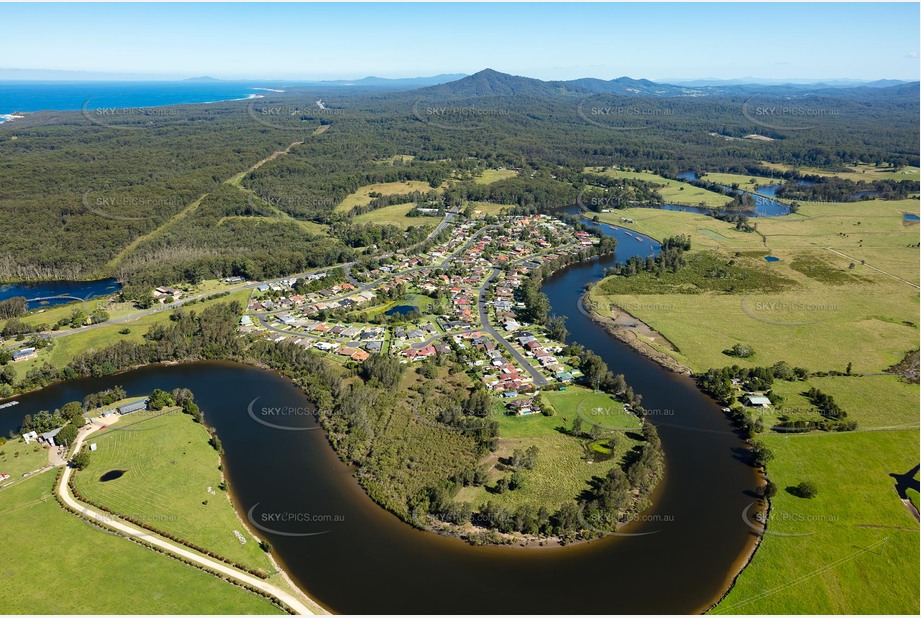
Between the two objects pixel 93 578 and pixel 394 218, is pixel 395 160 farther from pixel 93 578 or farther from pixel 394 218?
pixel 93 578

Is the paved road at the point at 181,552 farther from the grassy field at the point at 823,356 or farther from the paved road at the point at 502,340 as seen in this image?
the paved road at the point at 502,340

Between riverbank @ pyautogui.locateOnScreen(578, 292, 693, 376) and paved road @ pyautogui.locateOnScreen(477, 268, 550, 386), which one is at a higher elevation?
paved road @ pyautogui.locateOnScreen(477, 268, 550, 386)

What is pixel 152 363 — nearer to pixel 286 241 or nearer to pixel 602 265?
pixel 286 241


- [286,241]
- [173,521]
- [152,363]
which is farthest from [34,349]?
[286,241]

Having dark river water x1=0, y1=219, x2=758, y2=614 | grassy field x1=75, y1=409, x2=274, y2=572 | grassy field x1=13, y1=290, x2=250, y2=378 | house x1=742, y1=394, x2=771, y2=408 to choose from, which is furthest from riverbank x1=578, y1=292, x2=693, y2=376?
grassy field x1=13, y1=290, x2=250, y2=378

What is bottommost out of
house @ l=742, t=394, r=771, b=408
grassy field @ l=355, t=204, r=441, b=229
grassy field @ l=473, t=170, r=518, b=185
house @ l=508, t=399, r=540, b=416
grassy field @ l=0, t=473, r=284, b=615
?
grassy field @ l=0, t=473, r=284, b=615

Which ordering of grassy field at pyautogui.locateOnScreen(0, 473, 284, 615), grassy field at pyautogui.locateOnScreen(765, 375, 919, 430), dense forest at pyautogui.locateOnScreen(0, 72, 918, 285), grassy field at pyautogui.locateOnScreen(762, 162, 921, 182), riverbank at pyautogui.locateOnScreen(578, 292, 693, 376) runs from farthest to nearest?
grassy field at pyautogui.locateOnScreen(762, 162, 921, 182) → dense forest at pyautogui.locateOnScreen(0, 72, 918, 285) → riverbank at pyautogui.locateOnScreen(578, 292, 693, 376) → grassy field at pyautogui.locateOnScreen(765, 375, 919, 430) → grassy field at pyautogui.locateOnScreen(0, 473, 284, 615)

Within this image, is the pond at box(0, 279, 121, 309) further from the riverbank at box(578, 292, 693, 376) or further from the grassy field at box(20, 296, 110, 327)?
the riverbank at box(578, 292, 693, 376)
